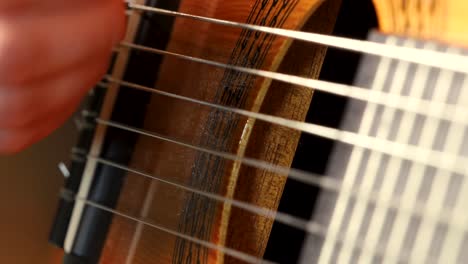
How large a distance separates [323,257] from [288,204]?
0.10m

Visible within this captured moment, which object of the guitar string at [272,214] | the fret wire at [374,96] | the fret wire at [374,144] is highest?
the fret wire at [374,96]

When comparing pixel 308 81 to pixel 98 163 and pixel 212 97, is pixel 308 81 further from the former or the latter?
pixel 98 163

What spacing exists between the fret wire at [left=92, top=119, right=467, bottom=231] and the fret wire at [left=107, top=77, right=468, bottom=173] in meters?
0.04

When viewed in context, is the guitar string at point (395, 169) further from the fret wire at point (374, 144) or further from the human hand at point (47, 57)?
the human hand at point (47, 57)

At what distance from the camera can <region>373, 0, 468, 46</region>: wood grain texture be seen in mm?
555

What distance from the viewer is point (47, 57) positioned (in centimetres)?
68

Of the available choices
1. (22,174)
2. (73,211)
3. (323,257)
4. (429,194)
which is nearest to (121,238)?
(73,211)

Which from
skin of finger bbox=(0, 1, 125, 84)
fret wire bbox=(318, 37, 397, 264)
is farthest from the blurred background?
fret wire bbox=(318, 37, 397, 264)

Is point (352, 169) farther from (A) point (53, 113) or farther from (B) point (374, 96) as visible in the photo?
(A) point (53, 113)

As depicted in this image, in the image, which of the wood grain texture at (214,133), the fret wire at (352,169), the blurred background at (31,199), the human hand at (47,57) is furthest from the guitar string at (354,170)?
the blurred background at (31,199)

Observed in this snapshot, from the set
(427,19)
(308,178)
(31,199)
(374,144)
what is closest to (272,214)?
(308,178)

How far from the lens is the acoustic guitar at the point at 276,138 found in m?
0.56

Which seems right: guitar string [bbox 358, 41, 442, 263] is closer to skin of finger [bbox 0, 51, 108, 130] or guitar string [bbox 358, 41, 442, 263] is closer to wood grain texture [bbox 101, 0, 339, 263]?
wood grain texture [bbox 101, 0, 339, 263]

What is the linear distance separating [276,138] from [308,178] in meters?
0.08
